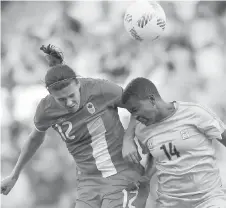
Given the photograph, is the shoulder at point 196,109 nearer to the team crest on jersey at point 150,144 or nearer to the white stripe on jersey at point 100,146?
the team crest on jersey at point 150,144

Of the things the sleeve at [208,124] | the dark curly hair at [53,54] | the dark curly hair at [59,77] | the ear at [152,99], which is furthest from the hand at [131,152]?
the dark curly hair at [53,54]

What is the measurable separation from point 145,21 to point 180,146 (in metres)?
1.20

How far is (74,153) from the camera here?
2811 millimetres

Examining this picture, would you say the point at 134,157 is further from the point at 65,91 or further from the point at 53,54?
the point at 53,54

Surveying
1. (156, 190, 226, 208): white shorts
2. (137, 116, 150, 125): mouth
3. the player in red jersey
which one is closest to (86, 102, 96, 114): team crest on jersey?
the player in red jersey

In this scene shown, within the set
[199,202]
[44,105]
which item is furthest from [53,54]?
[199,202]

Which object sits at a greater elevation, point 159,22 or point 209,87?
point 159,22

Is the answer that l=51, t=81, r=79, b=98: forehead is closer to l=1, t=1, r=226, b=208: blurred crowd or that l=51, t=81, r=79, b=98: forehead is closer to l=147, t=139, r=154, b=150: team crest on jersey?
l=147, t=139, r=154, b=150: team crest on jersey

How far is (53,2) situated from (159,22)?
3.96 metres

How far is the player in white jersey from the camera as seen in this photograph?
95.0 inches

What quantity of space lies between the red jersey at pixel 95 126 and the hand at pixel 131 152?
0.83ft

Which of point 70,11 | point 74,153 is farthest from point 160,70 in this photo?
point 74,153

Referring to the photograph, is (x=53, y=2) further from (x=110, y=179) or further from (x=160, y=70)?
(x=110, y=179)

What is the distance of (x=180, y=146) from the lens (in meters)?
2.42
